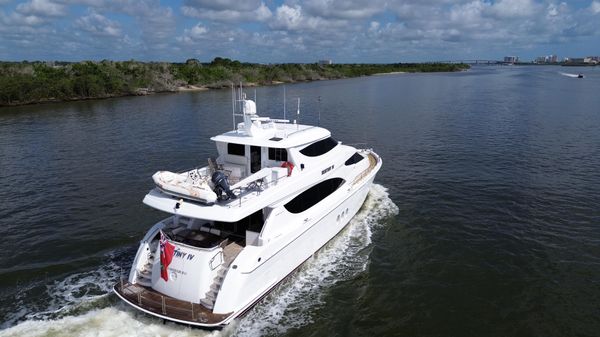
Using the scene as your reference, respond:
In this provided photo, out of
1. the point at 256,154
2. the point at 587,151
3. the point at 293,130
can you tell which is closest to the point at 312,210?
the point at 256,154

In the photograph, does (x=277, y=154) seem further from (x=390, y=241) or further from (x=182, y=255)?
(x=390, y=241)

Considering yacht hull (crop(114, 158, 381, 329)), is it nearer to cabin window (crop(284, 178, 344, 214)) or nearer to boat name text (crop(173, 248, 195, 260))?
cabin window (crop(284, 178, 344, 214))

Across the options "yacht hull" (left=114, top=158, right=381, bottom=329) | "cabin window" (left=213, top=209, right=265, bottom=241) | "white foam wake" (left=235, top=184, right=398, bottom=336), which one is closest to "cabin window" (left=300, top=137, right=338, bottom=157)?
"yacht hull" (left=114, top=158, right=381, bottom=329)

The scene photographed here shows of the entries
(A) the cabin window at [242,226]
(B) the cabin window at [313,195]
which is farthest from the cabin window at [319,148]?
(A) the cabin window at [242,226]

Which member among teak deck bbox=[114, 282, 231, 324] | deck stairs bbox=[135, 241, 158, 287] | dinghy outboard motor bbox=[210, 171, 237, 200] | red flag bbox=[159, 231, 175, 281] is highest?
dinghy outboard motor bbox=[210, 171, 237, 200]

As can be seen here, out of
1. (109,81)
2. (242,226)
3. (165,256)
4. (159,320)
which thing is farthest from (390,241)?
(109,81)

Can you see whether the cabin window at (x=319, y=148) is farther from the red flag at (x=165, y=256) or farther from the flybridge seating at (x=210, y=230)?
the red flag at (x=165, y=256)
